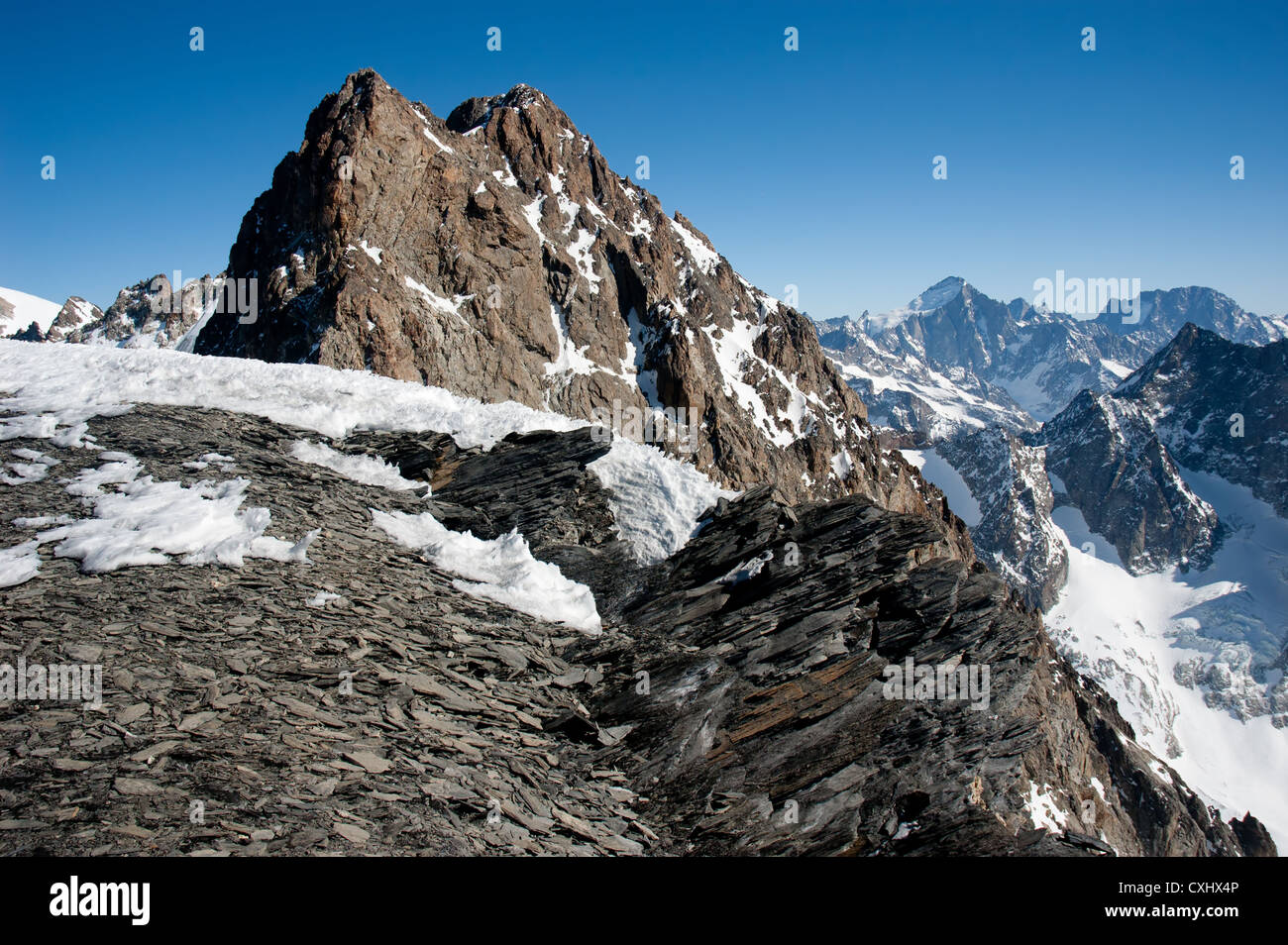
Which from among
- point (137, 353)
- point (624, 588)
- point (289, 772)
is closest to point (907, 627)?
point (624, 588)

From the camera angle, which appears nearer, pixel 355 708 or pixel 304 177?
pixel 355 708

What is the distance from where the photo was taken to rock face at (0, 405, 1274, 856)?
8.84 meters

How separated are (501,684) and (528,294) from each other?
8453cm

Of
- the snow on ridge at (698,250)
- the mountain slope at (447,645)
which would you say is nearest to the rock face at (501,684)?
the mountain slope at (447,645)

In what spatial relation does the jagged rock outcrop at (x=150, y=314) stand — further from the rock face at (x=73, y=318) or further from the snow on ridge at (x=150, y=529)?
the snow on ridge at (x=150, y=529)

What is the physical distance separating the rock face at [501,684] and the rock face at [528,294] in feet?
151

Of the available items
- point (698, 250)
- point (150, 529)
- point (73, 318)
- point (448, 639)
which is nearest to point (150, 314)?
point (73, 318)

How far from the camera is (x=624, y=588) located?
18.3 meters

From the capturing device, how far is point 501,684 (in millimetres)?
13383

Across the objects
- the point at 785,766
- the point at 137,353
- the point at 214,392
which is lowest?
the point at 785,766
